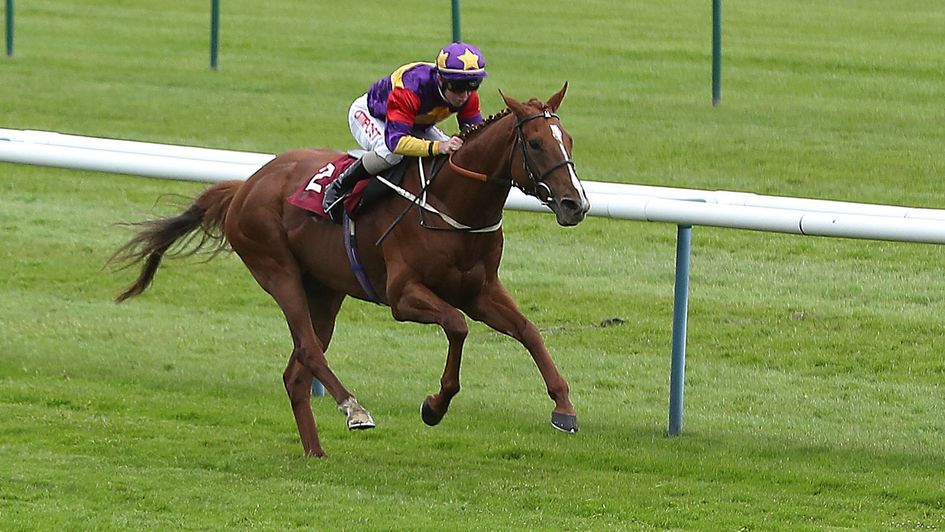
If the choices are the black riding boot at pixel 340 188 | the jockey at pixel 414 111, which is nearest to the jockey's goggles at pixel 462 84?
the jockey at pixel 414 111

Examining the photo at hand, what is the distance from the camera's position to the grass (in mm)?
6547

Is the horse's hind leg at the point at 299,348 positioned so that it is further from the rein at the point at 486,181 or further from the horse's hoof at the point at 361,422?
the rein at the point at 486,181

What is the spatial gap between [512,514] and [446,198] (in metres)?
1.34

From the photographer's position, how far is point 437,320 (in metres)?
6.75

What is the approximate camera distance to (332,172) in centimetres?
741

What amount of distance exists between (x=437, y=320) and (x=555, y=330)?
3.02 meters

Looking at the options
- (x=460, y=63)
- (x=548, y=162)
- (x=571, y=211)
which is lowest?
(x=571, y=211)

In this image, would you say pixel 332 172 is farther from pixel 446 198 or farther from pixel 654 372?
pixel 654 372

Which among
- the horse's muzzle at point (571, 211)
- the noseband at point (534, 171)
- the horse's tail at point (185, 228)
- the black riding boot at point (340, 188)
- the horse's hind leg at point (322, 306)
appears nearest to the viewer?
the horse's muzzle at point (571, 211)

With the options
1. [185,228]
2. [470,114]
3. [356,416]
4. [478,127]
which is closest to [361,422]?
[356,416]

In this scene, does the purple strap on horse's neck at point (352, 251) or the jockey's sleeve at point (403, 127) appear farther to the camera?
the purple strap on horse's neck at point (352, 251)

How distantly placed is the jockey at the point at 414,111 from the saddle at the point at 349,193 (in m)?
0.04

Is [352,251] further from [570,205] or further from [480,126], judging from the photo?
[570,205]

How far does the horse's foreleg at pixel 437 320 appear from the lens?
265 inches
